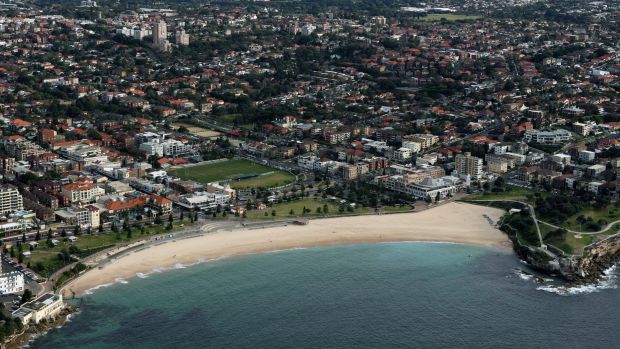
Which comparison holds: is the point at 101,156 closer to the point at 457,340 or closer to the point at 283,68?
the point at 457,340

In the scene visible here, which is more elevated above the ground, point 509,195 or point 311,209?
point 509,195

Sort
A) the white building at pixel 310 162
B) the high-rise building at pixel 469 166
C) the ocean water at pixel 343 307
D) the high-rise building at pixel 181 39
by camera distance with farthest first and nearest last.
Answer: the high-rise building at pixel 181 39 < the white building at pixel 310 162 < the high-rise building at pixel 469 166 < the ocean water at pixel 343 307

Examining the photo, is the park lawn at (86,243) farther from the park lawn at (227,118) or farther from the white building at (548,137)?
the white building at (548,137)

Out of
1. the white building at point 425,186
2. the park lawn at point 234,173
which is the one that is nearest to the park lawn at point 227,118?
the park lawn at point 234,173

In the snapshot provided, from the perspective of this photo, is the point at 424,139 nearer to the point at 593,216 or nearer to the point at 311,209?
the point at 311,209

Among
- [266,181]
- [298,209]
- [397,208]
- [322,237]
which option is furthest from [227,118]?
[322,237]

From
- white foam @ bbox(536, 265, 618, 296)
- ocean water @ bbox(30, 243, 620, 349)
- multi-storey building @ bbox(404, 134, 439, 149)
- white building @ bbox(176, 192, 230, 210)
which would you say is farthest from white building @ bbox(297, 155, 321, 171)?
white foam @ bbox(536, 265, 618, 296)

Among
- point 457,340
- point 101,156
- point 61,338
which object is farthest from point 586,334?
point 101,156
